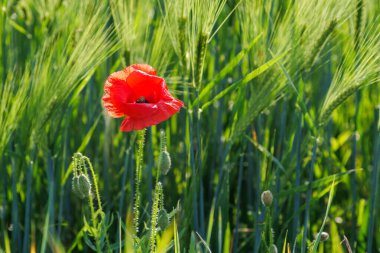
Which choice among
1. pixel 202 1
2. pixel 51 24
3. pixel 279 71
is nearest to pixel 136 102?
pixel 202 1

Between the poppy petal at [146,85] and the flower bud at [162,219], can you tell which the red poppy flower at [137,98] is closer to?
the poppy petal at [146,85]

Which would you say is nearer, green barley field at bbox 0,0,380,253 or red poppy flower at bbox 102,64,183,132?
red poppy flower at bbox 102,64,183,132

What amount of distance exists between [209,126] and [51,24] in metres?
0.46

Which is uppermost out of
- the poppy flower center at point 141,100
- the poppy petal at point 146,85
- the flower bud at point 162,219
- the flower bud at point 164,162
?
the poppy petal at point 146,85

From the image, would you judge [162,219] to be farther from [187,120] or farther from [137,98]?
[187,120]

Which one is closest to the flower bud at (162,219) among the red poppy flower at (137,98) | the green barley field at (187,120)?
the green barley field at (187,120)

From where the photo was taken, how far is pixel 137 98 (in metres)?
1.23

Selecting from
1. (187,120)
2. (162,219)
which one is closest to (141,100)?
(162,219)

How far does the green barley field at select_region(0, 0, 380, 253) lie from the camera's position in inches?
50.6

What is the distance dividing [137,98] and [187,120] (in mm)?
339

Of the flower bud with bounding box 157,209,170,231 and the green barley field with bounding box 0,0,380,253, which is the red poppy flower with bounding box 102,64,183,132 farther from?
the flower bud with bounding box 157,209,170,231

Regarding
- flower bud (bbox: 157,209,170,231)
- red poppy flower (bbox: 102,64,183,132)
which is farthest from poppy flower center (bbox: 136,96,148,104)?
flower bud (bbox: 157,209,170,231)

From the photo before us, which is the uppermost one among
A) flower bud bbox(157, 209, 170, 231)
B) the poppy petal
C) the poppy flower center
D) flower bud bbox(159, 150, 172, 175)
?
the poppy petal

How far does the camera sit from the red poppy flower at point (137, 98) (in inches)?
46.0
